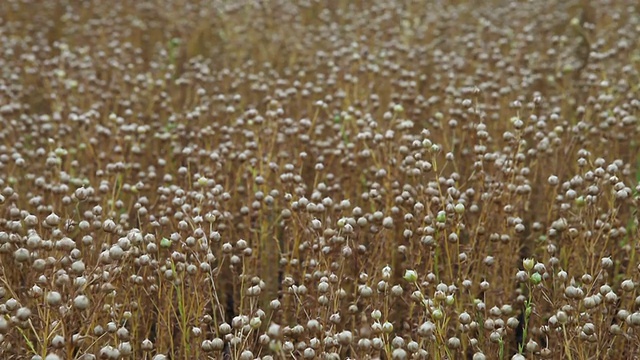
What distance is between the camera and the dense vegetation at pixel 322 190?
6.32 ft

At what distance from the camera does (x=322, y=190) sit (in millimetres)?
2574

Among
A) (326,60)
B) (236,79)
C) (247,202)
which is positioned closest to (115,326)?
(247,202)

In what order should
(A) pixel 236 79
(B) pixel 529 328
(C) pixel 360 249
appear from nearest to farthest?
(C) pixel 360 249
(B) pixel 529 328
(A) pixel 236 79

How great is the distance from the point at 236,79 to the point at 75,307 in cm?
270

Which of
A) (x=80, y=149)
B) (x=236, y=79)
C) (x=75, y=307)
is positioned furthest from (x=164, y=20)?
(x=75, y=307)

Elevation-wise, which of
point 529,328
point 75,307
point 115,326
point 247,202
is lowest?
point 529,328

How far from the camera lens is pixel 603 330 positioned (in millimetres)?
1918

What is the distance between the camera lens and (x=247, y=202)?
280cm

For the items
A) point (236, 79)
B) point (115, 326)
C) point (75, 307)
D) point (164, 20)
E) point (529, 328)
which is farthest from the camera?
point (164, 20)

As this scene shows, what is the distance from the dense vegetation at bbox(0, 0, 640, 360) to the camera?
1926mm

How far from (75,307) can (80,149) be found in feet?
6.21

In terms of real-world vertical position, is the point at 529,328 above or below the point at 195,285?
below

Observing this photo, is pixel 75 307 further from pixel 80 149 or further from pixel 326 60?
pixel 326 60

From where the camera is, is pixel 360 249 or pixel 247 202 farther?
pixel 247 202
